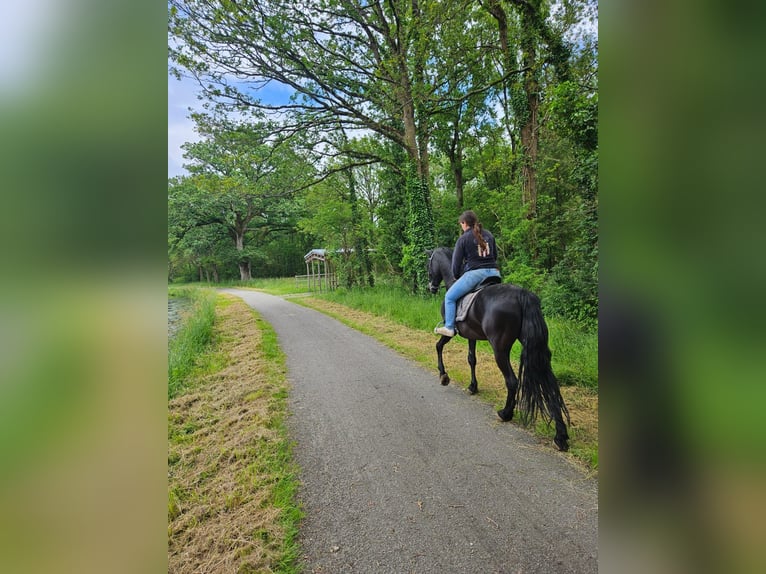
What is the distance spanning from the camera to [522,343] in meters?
3.05

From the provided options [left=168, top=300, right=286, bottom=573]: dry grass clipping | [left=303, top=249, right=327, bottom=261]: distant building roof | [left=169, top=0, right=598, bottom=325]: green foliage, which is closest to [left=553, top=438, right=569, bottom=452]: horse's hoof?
[left=168, top=300, right=286, bottom=573]: dry grass clipping

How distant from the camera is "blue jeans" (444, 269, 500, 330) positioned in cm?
389

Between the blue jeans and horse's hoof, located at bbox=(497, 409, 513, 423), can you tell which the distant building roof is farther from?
horse's hoof, located at bbox=(497, 409, 513, 423)

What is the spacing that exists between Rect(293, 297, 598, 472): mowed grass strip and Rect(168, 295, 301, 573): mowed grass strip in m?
2.22

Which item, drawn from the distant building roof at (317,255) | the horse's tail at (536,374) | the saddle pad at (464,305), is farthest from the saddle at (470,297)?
the distant building roof at (317,255)

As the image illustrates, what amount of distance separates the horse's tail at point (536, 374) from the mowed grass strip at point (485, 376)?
0.22 m

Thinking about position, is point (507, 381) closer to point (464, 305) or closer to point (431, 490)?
point (464, 305)

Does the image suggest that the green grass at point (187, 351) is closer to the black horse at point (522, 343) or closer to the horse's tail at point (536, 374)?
the black horse at point (522, 343)

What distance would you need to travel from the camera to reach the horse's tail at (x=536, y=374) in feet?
9.40
